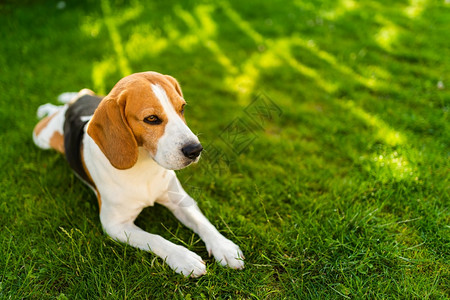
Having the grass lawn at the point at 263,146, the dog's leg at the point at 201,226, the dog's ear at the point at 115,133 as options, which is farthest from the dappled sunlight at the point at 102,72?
the dog's ear at the point at 115,133

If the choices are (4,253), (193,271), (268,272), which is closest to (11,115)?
(4,253)

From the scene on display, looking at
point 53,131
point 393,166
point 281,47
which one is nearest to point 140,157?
point 53,131

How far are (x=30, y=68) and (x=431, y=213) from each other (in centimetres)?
605

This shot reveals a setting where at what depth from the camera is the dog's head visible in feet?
8.66

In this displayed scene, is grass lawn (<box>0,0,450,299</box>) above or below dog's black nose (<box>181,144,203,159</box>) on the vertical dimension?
below

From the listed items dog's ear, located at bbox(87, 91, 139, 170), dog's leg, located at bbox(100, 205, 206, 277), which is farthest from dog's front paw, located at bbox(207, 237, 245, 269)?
dog's ear, located at bbox(87, 91, 139, 170)

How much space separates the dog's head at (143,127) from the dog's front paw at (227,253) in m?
0.83

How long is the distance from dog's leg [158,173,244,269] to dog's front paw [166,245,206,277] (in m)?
0.18

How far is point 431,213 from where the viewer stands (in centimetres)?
335

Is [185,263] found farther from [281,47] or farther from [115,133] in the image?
[281,47]

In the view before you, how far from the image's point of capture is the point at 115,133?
2.67 m

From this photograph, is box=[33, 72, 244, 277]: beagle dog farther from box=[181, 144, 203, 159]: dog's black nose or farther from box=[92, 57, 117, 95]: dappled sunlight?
box=[92, 57, 117, 95]: dappled sunlight

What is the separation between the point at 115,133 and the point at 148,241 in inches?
37.9

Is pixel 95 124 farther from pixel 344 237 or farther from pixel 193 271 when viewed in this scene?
pixel 344 237
